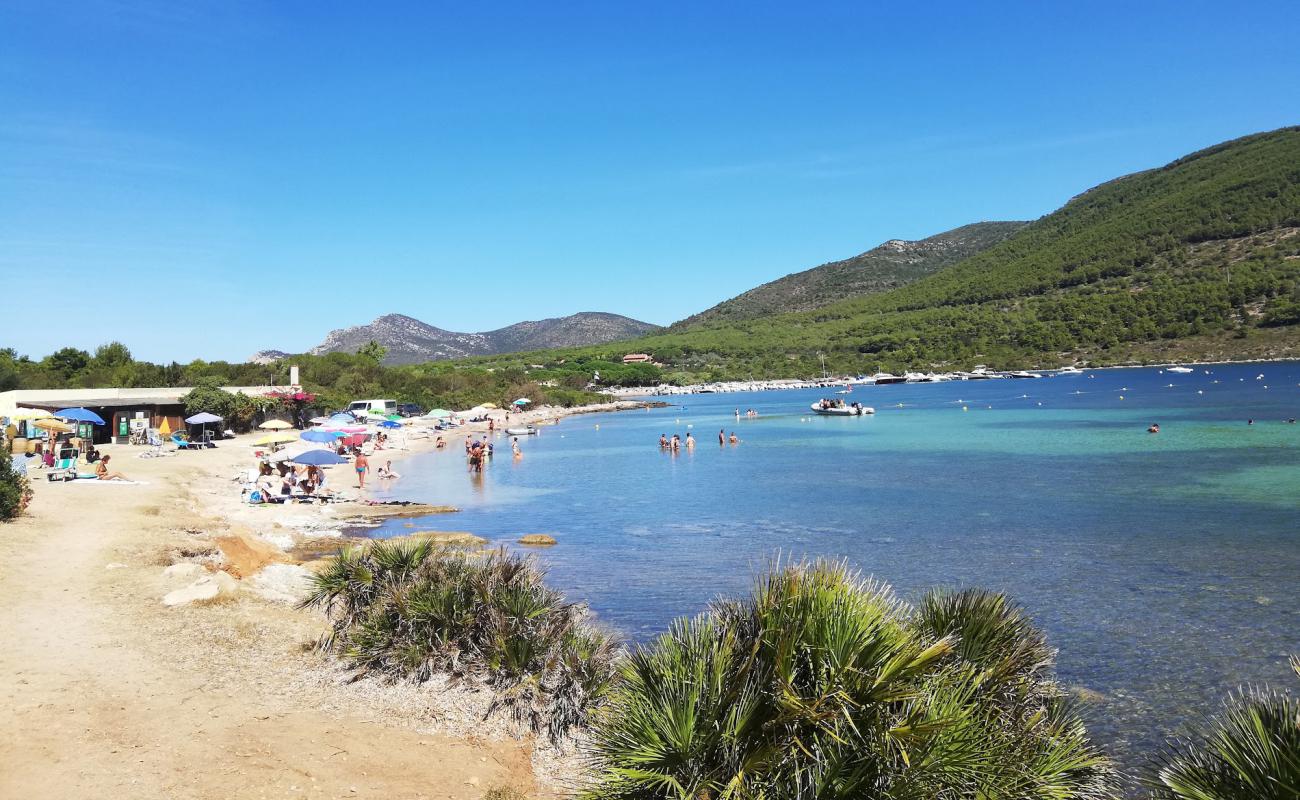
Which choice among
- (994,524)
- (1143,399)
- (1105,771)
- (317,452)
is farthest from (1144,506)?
(1143,399)

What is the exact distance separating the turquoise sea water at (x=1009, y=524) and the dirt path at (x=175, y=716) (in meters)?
4.78

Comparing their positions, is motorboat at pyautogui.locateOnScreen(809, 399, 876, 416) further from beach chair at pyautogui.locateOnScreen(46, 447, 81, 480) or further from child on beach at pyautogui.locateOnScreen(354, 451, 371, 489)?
beach chair at pyautogui.locateOnScreen(46, 447, 81, 480)

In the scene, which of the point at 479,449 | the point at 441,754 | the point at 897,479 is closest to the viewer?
the point at 441,754

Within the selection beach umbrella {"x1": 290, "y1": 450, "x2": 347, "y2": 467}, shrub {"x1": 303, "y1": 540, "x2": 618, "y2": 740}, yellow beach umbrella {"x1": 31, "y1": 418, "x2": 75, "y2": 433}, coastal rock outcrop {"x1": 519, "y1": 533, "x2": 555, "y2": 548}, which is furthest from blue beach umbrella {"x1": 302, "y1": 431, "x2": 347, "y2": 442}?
shrub {"x1": 303, "y1": 540, "x2": 618, "y2": 740}

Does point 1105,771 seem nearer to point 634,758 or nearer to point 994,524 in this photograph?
point 634,758

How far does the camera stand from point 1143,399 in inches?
3209

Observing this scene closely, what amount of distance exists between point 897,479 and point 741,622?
112ft

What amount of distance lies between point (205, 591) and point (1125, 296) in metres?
160

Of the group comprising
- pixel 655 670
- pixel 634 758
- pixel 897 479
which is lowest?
pixel 897 479

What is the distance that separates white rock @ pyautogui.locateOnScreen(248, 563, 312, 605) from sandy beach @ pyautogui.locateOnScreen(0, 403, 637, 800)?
0.05 meters

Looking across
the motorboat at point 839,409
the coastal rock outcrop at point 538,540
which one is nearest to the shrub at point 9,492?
the coastal rock outcrop at point 538,540

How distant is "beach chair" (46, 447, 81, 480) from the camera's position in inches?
1058

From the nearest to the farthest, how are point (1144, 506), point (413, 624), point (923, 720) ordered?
point (923, 720) → point (413, 624) → point (1144, 506)

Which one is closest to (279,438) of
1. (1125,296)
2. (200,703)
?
(200,703)
